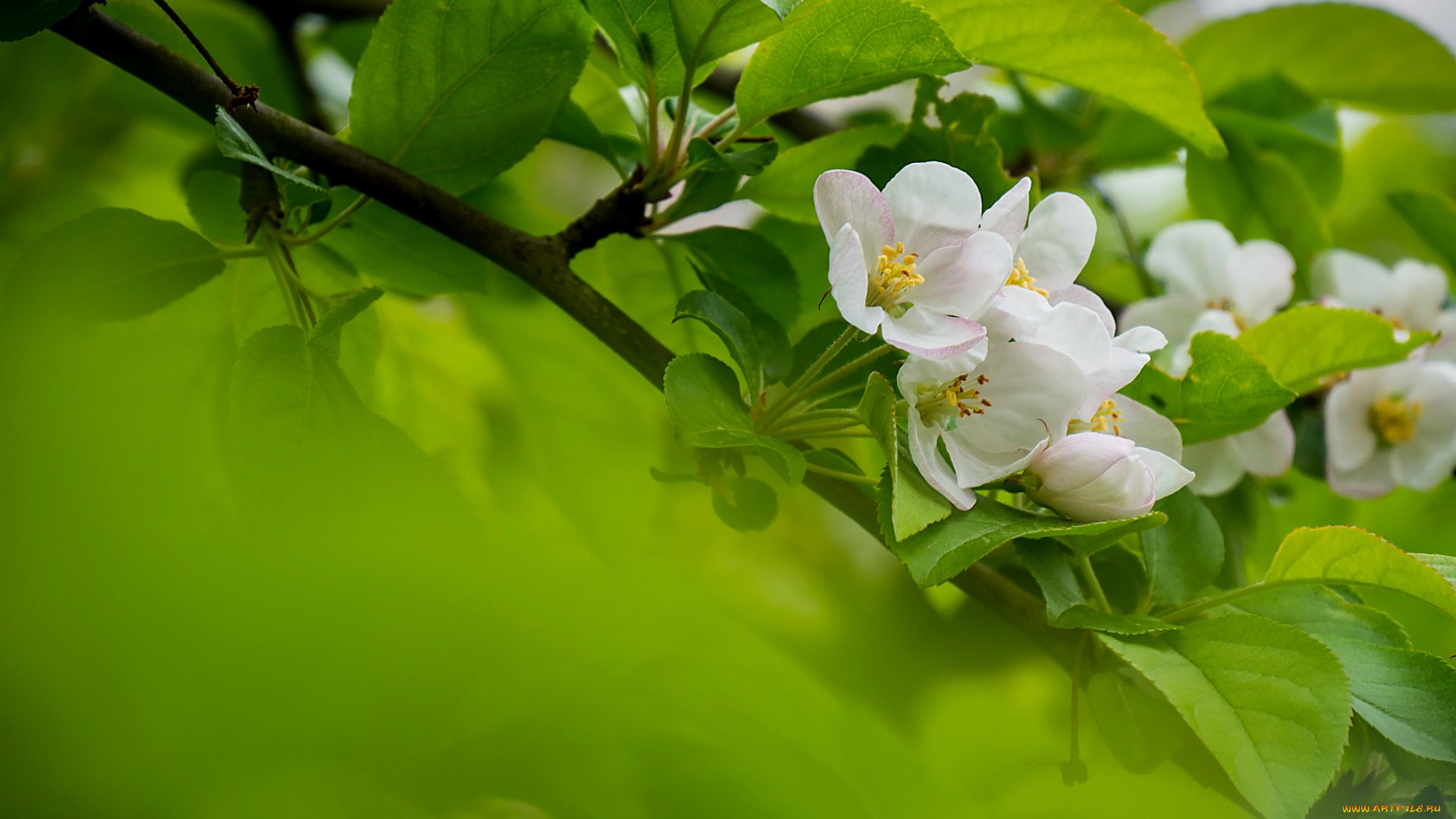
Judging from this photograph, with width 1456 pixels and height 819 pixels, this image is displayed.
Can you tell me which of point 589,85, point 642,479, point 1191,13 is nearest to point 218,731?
point 642,479

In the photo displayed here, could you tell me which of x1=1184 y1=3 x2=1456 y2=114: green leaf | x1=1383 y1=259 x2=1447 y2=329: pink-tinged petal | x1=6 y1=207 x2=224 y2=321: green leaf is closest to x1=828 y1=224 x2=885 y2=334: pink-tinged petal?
x1=6 y1=207 x2=224 y2=321: green leaf

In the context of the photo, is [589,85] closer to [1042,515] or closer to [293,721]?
[1042,515]

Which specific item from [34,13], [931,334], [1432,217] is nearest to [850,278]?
[931,334]

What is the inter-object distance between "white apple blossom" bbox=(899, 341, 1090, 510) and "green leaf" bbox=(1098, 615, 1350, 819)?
85 millimetres

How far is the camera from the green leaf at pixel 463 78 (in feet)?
1.61

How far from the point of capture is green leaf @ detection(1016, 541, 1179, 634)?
1.27 feet

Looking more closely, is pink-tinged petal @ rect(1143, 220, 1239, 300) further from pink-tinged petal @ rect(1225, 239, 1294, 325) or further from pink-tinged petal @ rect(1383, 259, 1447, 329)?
pink-tinged petal @ rect(1383, 259, 1447, 329)

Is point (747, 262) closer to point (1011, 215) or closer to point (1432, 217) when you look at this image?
point (1011, 215)

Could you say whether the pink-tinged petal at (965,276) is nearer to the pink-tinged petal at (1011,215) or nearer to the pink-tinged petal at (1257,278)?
the pink-tinged petal at (1011,215)

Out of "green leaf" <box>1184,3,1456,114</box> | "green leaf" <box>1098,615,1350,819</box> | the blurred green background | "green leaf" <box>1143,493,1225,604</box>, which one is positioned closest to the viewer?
the blurred green background

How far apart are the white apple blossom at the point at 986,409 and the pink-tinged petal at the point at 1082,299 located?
51mm

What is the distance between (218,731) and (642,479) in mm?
511

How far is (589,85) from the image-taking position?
0.73m

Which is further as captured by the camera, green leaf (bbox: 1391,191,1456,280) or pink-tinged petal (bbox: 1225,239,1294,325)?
green leaf (bbox: 1391,191,1456,280)
